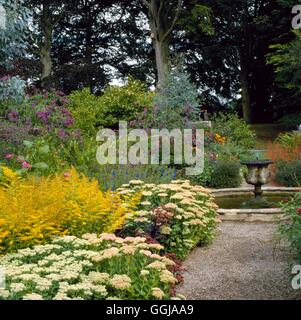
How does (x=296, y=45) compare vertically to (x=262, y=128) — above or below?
above

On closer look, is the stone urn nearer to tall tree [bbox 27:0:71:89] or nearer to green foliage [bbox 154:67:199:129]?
green foliage [bbox 154:67:199:129]

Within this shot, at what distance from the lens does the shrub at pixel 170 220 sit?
221 inches

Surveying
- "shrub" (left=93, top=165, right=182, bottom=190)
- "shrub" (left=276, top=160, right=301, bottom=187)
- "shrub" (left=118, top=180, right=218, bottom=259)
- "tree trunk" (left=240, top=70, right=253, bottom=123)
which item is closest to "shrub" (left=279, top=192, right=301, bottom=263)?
"shrub" (left=118, top=180, right=218, bottom=259)

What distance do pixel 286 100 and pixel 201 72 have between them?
6479mm

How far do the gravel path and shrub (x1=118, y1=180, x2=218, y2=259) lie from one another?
0.70 feet

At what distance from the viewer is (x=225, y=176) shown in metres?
11.4

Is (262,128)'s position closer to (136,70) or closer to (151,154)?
(136,70)

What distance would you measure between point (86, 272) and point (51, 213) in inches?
36.4

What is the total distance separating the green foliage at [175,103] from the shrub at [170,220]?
20.5 feet

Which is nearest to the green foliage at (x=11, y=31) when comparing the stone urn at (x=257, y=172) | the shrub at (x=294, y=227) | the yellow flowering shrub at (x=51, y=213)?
the stone urn at (x=257, y=172)

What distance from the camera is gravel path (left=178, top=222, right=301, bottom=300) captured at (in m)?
4.68

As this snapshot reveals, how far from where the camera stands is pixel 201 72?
2750 cm
